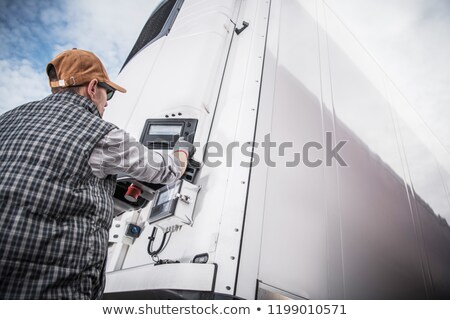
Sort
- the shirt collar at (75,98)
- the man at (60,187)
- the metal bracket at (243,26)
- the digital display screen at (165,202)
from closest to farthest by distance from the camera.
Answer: the man at (60,187)
the shirt collar at (75,98)
the digital display screen at (165,202)
the metal bracket at (243,26)

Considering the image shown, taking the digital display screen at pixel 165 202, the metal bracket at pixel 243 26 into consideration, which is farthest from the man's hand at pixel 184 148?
the metal bracket at pixel 243 26

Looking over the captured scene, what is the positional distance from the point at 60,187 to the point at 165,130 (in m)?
0.83

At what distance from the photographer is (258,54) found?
4.98 feet

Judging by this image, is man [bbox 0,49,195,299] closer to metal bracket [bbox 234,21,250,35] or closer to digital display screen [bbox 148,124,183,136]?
digital display screen [bbox 148,124,183,136]

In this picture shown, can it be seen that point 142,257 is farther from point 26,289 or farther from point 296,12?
point 296,12

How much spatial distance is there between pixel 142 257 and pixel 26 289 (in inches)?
27.0

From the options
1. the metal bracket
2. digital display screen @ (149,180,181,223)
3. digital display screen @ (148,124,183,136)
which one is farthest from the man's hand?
the metal bracket

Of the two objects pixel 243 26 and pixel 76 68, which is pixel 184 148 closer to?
pixel 76 68

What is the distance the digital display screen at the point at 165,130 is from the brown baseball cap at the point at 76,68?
1.59ft

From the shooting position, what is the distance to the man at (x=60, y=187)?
567 millimetres

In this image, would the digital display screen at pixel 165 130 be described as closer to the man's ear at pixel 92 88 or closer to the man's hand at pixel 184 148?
the man's hand at pixel 184 148

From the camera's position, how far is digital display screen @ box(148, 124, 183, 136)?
4.61 feet
